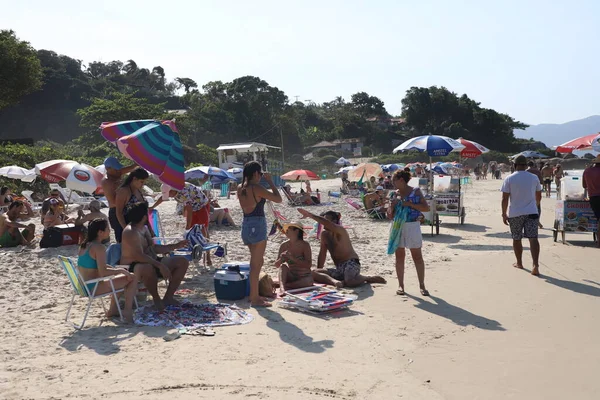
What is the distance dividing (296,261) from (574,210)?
574cm

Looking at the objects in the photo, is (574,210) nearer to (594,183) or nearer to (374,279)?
(594,183)

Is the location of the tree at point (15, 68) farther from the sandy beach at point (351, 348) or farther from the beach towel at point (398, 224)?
the beach towel at point (398, 224)

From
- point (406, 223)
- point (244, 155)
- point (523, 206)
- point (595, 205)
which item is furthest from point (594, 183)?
point (244, 155)

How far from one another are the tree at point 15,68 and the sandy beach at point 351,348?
26.7 metres

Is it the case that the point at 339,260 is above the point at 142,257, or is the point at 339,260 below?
below

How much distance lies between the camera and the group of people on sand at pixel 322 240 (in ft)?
17.7

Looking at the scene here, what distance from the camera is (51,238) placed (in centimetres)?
947

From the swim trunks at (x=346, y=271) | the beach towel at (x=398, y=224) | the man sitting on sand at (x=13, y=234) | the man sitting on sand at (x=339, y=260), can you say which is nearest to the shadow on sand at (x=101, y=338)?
the man sitting on sand at (x=339, y=260)

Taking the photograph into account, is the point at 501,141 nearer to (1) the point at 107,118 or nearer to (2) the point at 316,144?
(2) the point at 316,144

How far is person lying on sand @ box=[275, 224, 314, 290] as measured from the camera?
6058 mm

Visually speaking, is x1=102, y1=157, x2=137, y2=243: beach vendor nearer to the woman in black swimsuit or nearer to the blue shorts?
the woman in black swimsuit

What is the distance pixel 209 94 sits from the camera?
58969 millimetres

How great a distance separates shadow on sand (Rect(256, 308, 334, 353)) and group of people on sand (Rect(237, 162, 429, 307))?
38 centimetres

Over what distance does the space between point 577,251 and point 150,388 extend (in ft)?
24.2
